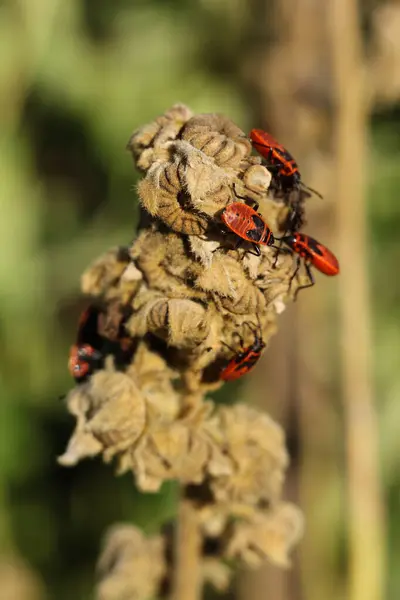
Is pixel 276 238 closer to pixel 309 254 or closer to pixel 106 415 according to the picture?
pixel 309 254

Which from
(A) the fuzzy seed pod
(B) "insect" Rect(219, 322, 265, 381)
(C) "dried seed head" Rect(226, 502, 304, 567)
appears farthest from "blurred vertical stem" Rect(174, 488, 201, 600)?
(A) the fuzzy seed pod

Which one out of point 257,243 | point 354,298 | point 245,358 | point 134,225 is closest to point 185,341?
point 245,358

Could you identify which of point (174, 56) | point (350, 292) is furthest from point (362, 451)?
point (174, 56)

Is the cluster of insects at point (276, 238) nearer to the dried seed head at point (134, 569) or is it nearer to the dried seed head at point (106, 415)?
the dried seed head at point (106, 415)

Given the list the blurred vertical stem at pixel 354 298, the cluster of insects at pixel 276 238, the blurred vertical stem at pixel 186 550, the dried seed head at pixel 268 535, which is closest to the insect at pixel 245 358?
the cluster of insects at pixel 276 238

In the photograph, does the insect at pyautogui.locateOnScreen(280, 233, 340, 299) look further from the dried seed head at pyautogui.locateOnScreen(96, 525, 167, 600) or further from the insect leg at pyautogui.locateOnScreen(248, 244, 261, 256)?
the dried seed head at pyautogui.locateOnScreen(96, 525, 167, 600)
